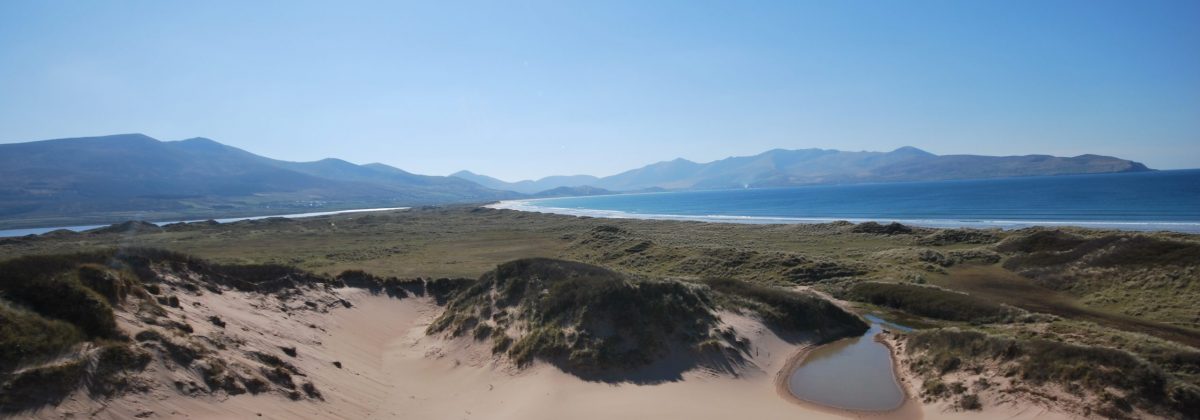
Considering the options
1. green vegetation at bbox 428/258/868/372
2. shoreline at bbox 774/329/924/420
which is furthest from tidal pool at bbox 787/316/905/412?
green vegetation at bbox 428/258/868/372

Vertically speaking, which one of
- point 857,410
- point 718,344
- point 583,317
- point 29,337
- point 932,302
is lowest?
point 857,410

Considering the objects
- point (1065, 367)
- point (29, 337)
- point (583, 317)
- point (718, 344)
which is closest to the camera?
point (29, 337)

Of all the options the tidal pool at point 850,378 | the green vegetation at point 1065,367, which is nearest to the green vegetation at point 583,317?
the tidal pool at point 850,378

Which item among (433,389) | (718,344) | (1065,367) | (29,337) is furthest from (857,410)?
(29,337)

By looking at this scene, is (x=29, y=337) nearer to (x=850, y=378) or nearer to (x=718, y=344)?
(x=718, y=344)

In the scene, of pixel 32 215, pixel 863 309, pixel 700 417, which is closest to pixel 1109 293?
pixel 863 309

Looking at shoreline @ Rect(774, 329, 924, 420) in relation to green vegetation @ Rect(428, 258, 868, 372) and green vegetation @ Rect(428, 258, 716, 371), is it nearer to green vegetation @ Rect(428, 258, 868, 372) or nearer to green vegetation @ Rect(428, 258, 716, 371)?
green vegetation @ Rect(428, 258, 868, 372)

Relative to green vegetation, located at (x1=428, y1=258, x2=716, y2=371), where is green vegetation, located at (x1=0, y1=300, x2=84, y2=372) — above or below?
above
